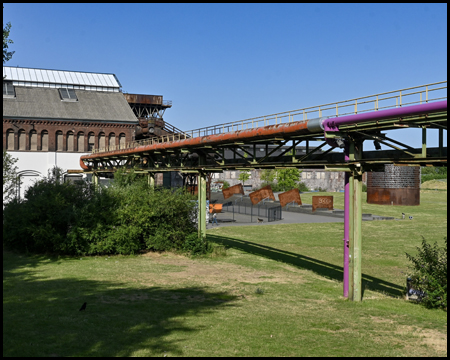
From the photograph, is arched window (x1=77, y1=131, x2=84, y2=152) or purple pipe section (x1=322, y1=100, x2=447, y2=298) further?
arched window (x1=77, y1=131, x2=84, y2=152)

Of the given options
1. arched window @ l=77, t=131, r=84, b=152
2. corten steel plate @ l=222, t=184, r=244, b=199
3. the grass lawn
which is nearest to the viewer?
the grass lawn

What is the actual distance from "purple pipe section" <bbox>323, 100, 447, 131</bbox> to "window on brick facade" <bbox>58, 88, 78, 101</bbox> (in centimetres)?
5342

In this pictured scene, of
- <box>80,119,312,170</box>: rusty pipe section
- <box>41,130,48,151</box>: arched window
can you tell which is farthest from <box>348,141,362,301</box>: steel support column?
<box>41,130,48,151</box>: arched window

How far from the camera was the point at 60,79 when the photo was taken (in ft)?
227

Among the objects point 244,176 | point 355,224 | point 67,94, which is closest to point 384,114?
point 355,224

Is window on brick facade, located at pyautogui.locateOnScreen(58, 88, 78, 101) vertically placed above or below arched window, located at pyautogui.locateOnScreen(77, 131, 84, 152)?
above

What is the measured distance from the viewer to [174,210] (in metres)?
24.6

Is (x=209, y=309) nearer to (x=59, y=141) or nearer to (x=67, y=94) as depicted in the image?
(x=59, y=141)

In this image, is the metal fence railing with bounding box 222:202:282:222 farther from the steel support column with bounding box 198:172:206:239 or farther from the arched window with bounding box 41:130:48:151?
the arched window with bounding box 41:130:48:151

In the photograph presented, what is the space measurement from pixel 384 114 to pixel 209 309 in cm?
750

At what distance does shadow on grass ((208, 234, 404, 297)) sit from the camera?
18.6 m

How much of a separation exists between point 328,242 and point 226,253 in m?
9.95

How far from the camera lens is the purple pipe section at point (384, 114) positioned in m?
12.2

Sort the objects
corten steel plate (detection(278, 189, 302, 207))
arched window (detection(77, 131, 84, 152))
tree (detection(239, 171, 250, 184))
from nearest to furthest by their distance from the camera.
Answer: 1. corten steel plate (detection(278, 189, 302, 207))
2. arched window (detection(77, 131, 84, 152))
3. tree (detection(239, 171, 250, 184))
